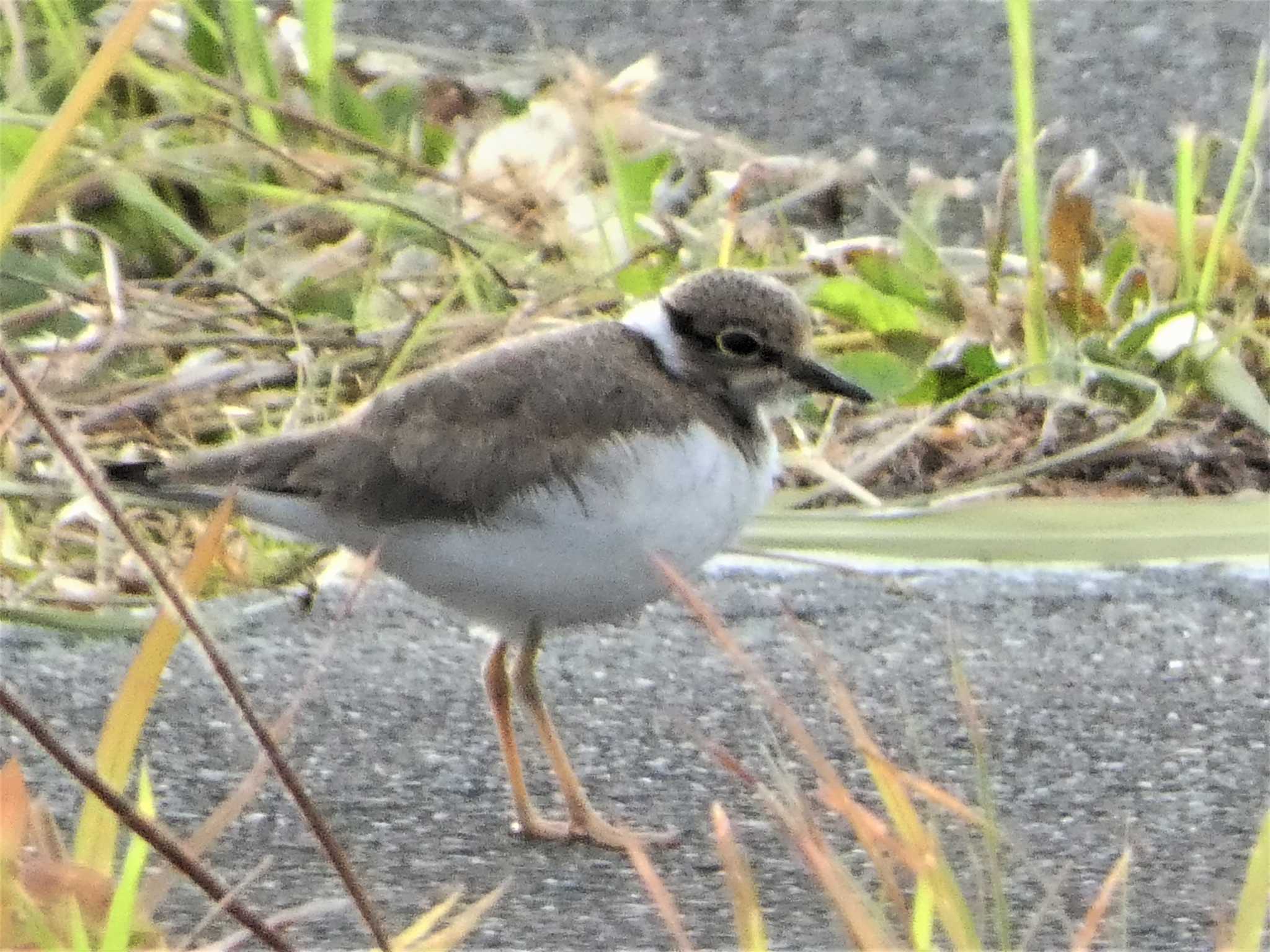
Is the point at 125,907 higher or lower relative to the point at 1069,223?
lower

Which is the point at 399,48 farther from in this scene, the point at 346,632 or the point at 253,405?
the point at 346,632

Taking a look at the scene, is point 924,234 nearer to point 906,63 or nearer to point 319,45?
point 319,45

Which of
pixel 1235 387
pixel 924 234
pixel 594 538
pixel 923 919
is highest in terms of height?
pixel 924 234

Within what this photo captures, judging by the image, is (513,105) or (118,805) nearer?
(118,805)

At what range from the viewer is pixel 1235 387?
14.0ft

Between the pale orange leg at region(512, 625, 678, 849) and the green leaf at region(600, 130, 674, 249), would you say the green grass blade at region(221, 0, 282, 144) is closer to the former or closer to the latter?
the green leaf at region(600, 130, 674, 249)

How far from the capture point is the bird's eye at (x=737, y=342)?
3.22 metres

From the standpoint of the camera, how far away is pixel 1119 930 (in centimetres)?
200

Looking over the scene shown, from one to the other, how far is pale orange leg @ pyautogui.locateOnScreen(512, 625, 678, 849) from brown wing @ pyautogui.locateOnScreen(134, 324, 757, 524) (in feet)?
0.84

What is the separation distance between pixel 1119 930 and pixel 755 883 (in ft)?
1.95

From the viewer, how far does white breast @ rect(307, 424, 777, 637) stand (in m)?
2.79

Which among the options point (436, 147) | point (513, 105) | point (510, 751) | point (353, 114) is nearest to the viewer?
point (510, 751)

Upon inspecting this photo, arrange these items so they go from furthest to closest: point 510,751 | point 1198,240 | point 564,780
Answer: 1. point 1198,240
2. point 510,751
3. point 564,780

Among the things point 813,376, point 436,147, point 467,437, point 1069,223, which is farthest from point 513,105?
point 467,437
